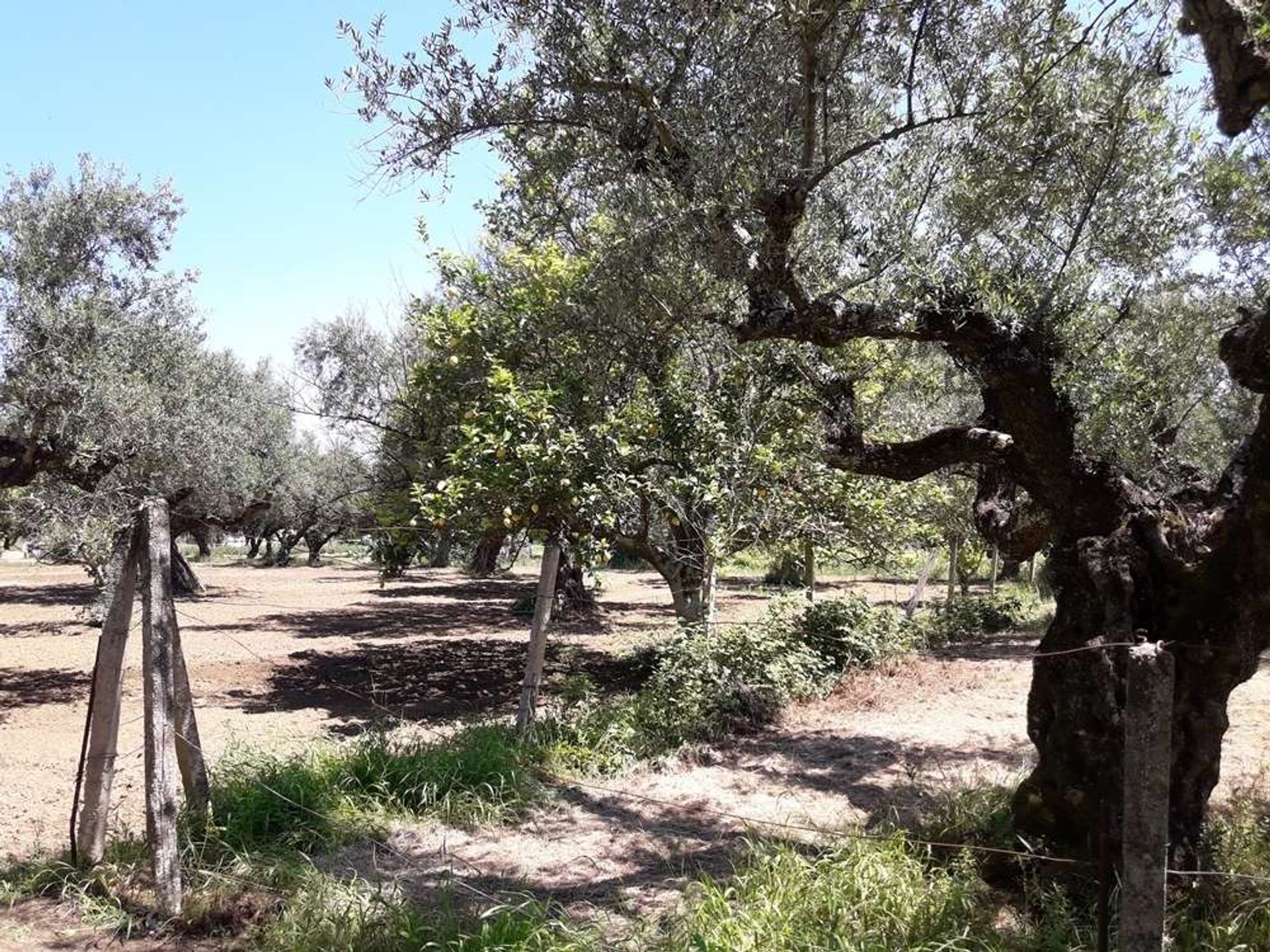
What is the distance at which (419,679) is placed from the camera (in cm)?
1324

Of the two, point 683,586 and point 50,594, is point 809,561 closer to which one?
point 683,586

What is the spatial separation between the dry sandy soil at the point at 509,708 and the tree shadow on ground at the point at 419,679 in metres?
0.06

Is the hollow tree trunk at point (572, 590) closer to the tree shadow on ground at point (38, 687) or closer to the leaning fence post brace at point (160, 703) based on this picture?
the tree shadow on ground at point (38, 687)

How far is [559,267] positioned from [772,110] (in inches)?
167

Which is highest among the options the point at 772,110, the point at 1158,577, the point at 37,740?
the point at 772,110

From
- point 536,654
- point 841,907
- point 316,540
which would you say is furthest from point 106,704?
point 316,540

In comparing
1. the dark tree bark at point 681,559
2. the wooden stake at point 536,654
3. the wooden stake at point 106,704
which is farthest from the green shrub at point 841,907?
the dark tree bark at point 681,559

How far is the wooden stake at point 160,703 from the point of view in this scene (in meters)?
4.62

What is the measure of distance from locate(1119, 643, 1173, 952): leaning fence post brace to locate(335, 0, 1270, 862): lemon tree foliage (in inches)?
60.6

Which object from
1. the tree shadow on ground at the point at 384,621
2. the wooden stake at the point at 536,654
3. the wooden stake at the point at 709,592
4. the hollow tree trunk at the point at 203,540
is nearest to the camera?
the wooden stake at the point at 536,654

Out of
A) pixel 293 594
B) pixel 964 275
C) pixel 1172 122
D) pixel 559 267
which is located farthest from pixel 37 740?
pixel 293 594

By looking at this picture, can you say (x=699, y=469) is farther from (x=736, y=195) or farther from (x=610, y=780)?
(x=736, y=195)

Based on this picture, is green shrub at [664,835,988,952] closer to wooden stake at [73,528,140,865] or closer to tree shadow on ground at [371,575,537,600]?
wooden stake at [73,528,140,865]

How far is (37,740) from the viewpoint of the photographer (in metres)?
9.30
